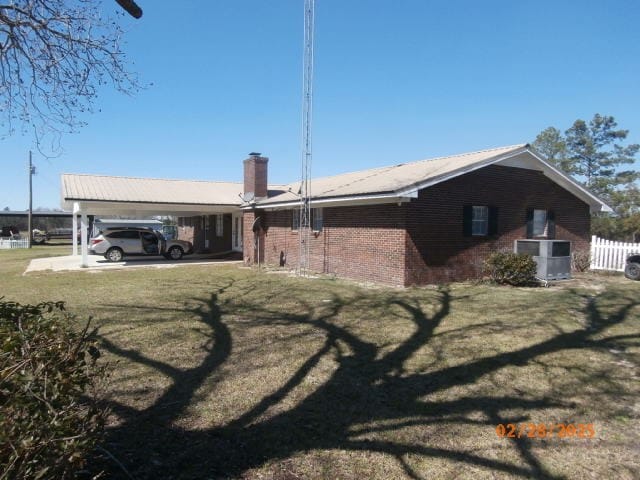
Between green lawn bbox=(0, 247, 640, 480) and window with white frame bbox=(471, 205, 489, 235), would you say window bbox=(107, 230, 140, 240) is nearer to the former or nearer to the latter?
green lawn bbox=(0, 247, 640, 480)

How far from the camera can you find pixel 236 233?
24.1 m

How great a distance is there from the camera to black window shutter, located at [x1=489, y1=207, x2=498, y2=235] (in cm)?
1354

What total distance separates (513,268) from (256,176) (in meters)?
11.4

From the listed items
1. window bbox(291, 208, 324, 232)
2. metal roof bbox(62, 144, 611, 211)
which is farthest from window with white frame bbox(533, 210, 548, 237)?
window bbox(291, 208, 324, 232)

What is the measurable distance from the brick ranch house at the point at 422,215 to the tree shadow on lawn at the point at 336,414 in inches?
222

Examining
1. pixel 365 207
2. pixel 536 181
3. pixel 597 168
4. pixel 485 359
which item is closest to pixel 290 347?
pixel 485 359

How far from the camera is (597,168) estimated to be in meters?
44.7

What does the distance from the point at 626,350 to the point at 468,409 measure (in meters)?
3.42

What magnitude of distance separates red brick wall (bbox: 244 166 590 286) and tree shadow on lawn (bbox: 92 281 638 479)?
18.1 ft

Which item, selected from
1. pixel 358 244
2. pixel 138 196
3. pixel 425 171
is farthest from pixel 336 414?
pixel 138 196

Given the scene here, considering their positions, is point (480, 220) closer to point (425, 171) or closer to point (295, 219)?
point (425, 171)

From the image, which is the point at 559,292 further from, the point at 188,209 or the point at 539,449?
the point at 188,209

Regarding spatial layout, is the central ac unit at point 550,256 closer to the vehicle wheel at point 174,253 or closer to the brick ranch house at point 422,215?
the brick ranch house at point 422,215

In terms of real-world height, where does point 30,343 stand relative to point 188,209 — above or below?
below
